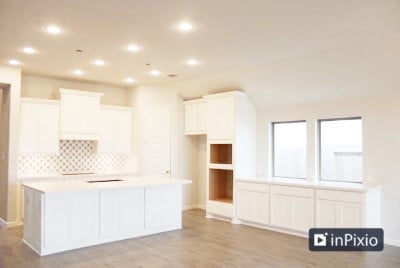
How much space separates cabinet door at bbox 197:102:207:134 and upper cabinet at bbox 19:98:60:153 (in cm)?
294

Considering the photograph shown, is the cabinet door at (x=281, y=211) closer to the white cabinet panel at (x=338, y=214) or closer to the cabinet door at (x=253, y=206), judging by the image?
the cabinet door at (x=253, y=206)

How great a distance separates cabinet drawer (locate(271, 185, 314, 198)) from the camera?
5.50 metres

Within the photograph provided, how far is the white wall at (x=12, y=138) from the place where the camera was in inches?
245

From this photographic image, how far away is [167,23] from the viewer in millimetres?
3963

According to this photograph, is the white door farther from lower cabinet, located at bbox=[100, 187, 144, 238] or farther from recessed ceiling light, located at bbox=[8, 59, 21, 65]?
recessed ceiling light, located at bbox=[8, 59, 21, 65]

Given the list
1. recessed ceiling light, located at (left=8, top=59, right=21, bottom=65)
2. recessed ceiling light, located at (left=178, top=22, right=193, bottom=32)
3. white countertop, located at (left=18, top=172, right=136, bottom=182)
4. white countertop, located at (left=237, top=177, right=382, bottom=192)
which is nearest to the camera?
recessed ceiling light, located at (left=178, top=22, right=193, bottom=32)

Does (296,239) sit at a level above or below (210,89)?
below

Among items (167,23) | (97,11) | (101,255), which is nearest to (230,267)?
(101,255)

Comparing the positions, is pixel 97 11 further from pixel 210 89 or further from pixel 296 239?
pixel 296 239

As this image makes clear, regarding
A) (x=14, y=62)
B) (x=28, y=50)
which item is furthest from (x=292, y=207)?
(x=14, y=62)

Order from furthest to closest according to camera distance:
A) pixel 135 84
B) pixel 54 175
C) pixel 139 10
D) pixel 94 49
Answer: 1. pixel 135 84
2. pixel 54 175
3. pixel 94 49
4. pixel 139 10

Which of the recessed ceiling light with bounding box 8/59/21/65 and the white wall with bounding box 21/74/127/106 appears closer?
the recessed ceiling light with bounding box 8/59/21/65

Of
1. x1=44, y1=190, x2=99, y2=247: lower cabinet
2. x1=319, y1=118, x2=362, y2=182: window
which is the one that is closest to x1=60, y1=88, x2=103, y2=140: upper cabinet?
x1=44, y1=190, x2=99, y2=247: lower cabinet

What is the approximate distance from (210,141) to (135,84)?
7.28 ft
